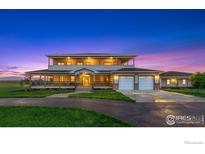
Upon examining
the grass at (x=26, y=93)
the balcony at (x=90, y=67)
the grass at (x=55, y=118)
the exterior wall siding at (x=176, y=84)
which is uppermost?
the balcony at (x=90, y=67)

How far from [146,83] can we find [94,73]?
6170mm

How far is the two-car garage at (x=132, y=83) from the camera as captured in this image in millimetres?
22891

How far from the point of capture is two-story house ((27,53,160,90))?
22.9m

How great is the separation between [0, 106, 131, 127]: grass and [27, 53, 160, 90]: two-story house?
1424cm

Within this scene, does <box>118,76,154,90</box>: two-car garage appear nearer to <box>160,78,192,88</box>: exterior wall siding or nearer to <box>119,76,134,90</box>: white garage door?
<box>119,76,134,90</box>: white garage door

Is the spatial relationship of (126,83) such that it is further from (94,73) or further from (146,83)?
(94,73)

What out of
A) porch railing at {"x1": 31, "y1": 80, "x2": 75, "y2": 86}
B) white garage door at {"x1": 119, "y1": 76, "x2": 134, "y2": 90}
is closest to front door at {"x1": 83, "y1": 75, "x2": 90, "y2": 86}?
porch railing at {"x1": 31, "y1": 80, "x2": 75, "y2": 86}

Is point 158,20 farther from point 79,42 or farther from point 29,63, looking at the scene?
point 29,63

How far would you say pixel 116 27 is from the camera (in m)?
17.7

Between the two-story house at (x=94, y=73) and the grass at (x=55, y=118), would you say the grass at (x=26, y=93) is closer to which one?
the two-story house at (x=94, y=73)

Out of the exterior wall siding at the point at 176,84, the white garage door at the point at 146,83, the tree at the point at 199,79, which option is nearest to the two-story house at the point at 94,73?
the white garage door at the point at 146,83
